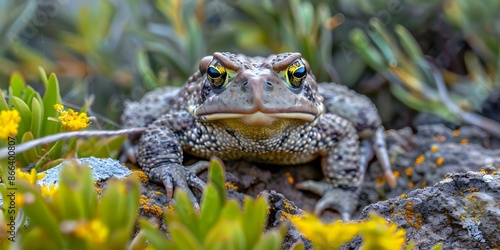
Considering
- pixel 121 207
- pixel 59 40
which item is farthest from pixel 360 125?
pixel 59 40

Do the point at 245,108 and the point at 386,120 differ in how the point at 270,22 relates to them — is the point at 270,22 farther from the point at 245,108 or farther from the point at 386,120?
the point at 245,108

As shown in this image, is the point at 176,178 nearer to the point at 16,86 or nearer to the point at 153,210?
the point at 153,210

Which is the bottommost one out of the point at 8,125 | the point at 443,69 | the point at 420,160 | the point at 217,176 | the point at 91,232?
the point at 443,69

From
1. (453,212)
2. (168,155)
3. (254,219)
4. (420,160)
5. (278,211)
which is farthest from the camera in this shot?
(420,160)

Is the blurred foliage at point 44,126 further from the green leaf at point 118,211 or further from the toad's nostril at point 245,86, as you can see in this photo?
the green leaf at point 118,211

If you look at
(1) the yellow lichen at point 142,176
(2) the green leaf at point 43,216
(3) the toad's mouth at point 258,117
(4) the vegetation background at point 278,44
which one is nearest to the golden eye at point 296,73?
(3) the toad's mouth at point 258,117

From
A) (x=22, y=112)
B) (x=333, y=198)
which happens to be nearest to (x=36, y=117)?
(x=22, y=112)

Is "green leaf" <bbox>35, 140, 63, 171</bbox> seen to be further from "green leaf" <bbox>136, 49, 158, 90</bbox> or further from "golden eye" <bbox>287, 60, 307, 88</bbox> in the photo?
"green leaf" <bbox>136, 49, 158, 90</bbox>
